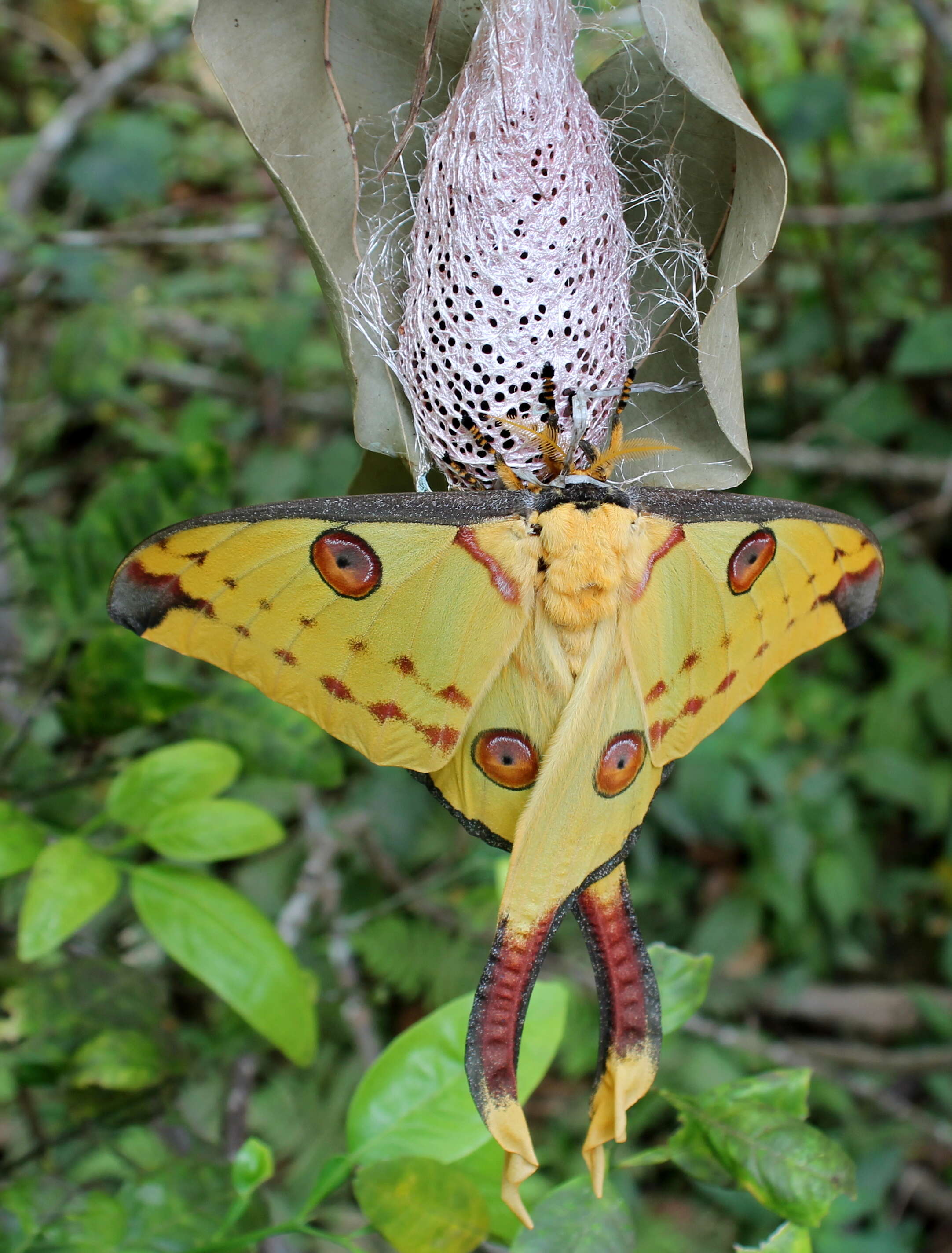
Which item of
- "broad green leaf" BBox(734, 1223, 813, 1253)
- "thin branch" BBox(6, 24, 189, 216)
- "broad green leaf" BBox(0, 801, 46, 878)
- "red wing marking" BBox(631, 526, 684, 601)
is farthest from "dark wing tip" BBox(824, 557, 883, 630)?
"thin branch" BBox(6, 24, 189, 216)

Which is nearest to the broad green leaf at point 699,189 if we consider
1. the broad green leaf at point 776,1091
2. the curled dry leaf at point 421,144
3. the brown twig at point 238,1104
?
the curled dry leaf at point 421,144

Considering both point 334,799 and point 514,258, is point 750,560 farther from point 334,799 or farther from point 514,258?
point 334,799

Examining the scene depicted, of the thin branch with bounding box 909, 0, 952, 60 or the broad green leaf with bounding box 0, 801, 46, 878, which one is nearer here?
the broad green leaf with bounding box 0, 801, 46, 878

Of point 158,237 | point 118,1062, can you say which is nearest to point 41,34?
point 158,237

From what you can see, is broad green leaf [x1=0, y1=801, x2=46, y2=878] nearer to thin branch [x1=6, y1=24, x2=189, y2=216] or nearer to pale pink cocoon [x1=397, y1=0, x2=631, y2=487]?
pale pink cocoon [x1=397, y1=0, x2=631, y2=487]

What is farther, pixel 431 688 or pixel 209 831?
pixel 209 831

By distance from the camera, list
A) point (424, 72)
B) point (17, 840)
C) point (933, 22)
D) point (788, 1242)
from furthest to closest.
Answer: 1. point (933, 22)
2. point (17, 840)
3. point (788, 1242)
4. point (424, 72)

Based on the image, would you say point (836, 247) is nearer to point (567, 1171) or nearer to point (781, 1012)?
point (781, 1012)

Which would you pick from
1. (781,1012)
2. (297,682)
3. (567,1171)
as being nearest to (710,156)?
(297,682)
